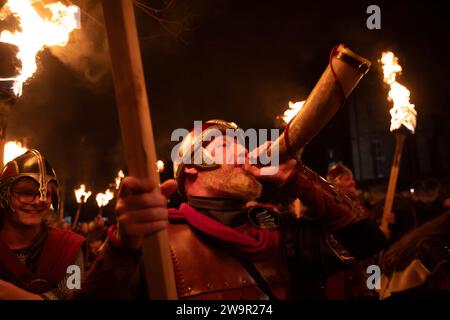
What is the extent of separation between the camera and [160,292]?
4.89 ft

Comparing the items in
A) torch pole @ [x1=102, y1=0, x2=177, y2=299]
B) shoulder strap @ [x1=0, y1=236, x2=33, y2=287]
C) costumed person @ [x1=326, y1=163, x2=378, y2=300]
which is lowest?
costumed person @ [x1=326, y1=163, x2=378, y2=300]

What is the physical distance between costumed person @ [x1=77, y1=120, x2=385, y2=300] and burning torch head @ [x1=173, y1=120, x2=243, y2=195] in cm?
2

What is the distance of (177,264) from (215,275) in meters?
0.29

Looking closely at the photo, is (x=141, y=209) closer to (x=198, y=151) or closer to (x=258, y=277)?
(x=258, y=277)

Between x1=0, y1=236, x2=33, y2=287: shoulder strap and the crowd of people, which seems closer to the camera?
the crowd of people

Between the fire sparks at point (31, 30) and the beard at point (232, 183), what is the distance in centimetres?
217

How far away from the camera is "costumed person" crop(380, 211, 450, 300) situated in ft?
10.2

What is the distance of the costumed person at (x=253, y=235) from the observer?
9.28ft

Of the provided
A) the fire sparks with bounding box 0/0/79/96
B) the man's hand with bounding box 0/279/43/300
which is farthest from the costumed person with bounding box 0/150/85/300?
the fire sparks with bounding box 0/0/79/96

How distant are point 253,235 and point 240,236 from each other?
0.66ft

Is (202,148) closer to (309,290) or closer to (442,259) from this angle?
(309,290)

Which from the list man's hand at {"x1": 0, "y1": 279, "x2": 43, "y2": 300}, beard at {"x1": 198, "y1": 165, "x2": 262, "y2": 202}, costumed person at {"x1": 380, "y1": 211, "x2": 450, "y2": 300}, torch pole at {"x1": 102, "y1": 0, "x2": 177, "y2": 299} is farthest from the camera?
beard at {"x1": 198, "y1": 165, "x2": 262, "y2": 202}

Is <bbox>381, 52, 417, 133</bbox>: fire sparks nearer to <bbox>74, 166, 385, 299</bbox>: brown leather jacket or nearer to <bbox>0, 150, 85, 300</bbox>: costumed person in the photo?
<bbox>74, 166, 385, 299</bbox>: brown leather jacket
